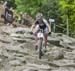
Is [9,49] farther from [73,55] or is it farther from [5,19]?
[5,19]

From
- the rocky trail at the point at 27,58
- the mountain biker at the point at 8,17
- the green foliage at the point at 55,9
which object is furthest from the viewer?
the green foliage at the point at 55,9

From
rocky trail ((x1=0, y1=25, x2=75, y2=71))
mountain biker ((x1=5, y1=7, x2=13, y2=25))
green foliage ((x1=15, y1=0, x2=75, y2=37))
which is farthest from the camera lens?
green foliage ((x1=15, y1=0, x2=75, y2=37))

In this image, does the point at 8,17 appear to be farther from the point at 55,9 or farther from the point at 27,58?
the point at 55,9

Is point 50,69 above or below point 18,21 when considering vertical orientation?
above

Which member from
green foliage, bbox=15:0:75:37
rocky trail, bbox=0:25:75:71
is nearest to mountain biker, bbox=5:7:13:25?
green foliage, bbox=15:0:75:37

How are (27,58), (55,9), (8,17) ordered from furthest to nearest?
(55,9) < (8,17) < (27,58)

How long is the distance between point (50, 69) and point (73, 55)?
484cm

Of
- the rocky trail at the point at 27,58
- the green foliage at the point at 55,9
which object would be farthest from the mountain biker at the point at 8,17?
the rocky trail at the point at 27,58

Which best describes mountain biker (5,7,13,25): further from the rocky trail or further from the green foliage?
the rocky trail

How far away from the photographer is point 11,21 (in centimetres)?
3134

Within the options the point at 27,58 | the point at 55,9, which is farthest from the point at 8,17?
the point at 55,9

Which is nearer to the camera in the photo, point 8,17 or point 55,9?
point 8,17

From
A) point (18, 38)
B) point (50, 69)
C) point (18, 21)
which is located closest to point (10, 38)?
point (18, 38)

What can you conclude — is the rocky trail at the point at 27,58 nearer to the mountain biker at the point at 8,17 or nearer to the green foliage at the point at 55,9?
the mountain biker at the point at 8,17
